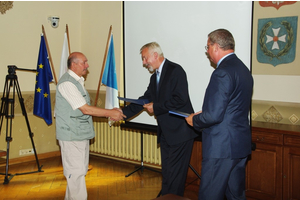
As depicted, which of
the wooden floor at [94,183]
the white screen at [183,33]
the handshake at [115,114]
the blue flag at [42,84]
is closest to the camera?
the white screen at [183,33]

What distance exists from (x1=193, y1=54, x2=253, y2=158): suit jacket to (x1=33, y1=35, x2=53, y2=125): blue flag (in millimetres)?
3612

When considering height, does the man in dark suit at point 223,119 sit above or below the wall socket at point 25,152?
above

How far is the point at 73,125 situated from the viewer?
10.8ft

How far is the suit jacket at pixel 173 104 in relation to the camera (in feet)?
10.6

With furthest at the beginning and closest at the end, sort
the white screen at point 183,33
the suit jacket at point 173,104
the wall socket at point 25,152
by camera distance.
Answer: the wall socket at point 25,152 → the white screen at point 183,33 → the suit jacket at point 173,104

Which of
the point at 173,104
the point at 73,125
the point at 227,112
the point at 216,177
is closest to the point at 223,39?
the point at 227,112

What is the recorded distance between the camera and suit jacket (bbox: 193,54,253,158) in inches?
93.4

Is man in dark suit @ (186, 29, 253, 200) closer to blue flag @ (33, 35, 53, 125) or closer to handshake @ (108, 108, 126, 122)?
handshake @ (108, 108, 126, 122)

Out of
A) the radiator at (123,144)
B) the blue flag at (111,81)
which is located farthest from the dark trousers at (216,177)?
the blue flag at (111,81)

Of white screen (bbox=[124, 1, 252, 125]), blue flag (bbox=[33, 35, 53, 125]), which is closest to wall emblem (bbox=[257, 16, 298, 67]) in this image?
white screen (bbox=[124, 1, 252, 125])

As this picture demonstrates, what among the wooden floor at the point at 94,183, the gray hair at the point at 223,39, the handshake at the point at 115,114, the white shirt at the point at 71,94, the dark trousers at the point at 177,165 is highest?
the gray hair at the point at 223,39

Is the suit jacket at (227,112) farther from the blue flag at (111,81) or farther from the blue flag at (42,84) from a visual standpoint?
the blue flag at (42,84)

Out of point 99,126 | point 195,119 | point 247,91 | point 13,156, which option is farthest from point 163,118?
point 13,156

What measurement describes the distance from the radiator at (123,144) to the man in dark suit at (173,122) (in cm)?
171
